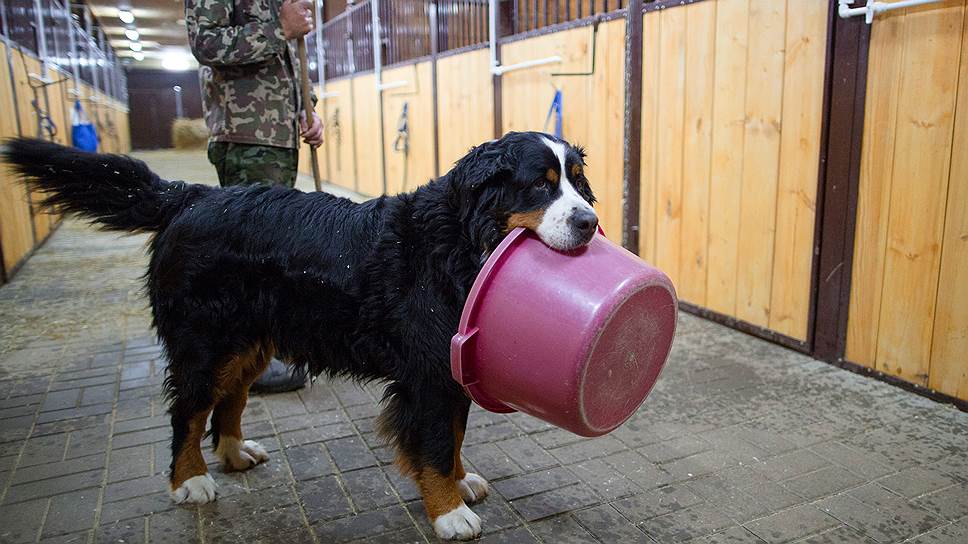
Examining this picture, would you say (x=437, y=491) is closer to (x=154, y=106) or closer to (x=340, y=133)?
(x=340, y=133)

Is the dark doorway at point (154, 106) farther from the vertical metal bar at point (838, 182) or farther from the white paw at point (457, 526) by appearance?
the white paw at point (457, 526)

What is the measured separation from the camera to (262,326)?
217 cm

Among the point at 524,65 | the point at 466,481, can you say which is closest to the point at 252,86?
the point at 466,481

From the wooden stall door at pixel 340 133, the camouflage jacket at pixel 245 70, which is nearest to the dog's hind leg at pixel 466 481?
the camouflage jacket at pixel 245 70

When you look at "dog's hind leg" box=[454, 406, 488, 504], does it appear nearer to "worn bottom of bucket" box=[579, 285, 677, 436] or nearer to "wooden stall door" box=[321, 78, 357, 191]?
"worn bottom of bucket" box=[579, 285, 677, 436]

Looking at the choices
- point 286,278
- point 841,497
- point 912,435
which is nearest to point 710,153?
point 912,435

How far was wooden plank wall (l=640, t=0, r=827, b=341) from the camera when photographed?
→ 3518mm

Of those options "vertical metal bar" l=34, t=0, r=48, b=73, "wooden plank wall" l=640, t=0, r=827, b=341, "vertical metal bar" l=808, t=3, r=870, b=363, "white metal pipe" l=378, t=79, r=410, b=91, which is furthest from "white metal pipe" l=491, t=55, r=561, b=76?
"vertical metal bar" l=34, t=0, r=48, b=73

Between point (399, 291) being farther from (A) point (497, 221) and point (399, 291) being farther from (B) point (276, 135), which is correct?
(B) point (276, 135)

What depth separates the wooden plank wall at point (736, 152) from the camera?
11.5 ft

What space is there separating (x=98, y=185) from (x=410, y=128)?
699cm

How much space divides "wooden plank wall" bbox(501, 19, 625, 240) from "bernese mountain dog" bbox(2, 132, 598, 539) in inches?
116

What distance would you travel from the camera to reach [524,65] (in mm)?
5730

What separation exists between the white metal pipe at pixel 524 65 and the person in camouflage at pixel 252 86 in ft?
8.53
